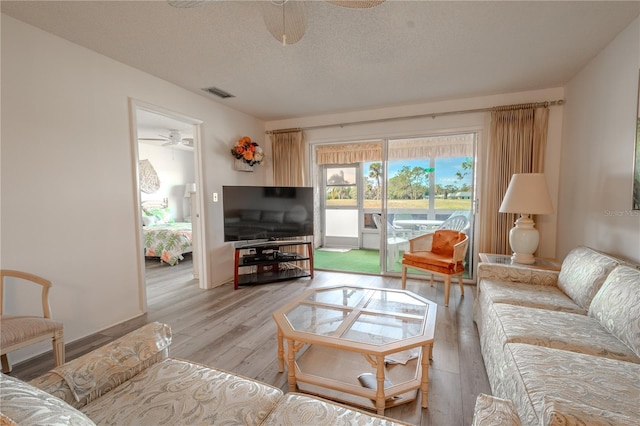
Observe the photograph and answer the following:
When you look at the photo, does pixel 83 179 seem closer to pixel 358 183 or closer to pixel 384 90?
pixel 384 90

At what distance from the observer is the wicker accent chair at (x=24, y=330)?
63.7 inches

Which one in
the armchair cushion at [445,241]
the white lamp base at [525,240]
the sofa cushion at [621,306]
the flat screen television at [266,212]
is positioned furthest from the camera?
the flat screen television at [266,212]

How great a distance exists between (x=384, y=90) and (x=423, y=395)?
308cm

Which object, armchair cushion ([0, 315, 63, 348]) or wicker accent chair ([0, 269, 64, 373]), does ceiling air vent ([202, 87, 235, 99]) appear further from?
armchair cushion ([0, 315, 63, 348])

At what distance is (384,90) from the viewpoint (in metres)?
3.39

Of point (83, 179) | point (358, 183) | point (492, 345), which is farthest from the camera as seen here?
point (358, 183)

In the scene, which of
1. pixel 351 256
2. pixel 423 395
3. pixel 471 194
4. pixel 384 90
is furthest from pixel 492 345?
pixel 351 256

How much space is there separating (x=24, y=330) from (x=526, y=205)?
12.5 ft

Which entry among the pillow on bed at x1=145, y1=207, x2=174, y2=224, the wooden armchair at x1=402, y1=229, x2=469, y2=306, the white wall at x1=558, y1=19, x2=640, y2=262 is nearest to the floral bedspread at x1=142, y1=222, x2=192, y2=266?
the pillow on bed at x1=145, y1=207, x2=174, y2=224

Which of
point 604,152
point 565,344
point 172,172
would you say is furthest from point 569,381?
point 172,172

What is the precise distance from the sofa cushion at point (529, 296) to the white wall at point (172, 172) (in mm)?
6729

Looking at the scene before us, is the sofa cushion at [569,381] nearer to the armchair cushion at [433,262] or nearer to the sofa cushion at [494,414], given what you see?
the sofa cushion at [494,414]

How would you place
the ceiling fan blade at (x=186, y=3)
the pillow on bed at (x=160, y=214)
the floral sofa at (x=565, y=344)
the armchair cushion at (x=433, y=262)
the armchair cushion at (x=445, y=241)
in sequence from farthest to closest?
the pillow on bed at (x=160, y=214), the armchair cushion at (x=445, y=241), the armchair cushion at (x=433, y=262), the ceiling fan blade at (x=186, y=3), the floral sofa at (x=565, y=344)

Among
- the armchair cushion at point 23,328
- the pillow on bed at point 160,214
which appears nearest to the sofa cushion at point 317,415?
the armchair cushion at point 23,328
